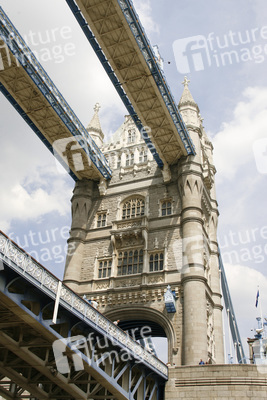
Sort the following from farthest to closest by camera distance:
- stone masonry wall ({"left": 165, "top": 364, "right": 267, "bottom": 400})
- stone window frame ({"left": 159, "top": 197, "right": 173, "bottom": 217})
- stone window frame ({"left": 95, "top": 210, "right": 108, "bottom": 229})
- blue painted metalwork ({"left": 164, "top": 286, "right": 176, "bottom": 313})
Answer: stone window frame ({"left": 95, "top": 210, "right": 108, "bottom": 229}) < stone window frame ({"left": 159, "top": 197, "right": 173, "bottom": 217}) < blue painted metalwork ({"left": 164, "top": 286, "right": 176, "bottom": 313}) < stone masonry wall ({"left": 165, "top": 364, "right": 267, "bottom": 400})

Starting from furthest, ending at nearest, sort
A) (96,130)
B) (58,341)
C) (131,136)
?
1. (96,130)
2. (131,136)
3. (58,341)

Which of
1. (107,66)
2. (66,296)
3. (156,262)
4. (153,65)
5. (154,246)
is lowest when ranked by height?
(66,296)

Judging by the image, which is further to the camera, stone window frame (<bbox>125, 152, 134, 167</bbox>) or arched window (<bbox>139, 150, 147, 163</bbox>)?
stone window frame (<bbox>125, 152, 134, 167</bbox>)

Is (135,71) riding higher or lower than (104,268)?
higher

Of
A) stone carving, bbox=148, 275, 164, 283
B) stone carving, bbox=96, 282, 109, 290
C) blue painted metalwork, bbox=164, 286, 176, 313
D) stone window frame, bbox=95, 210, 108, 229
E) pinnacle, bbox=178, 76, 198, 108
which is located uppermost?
pinnacle, bbox=178, 76, 198, 108

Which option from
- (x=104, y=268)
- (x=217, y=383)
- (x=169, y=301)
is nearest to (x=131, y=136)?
(x=104, y=268)

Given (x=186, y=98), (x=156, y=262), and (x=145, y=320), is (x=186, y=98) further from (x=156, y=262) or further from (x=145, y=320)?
(x=145, y=320)

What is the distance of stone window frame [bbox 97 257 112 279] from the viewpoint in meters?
37.6

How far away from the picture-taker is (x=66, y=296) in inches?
811

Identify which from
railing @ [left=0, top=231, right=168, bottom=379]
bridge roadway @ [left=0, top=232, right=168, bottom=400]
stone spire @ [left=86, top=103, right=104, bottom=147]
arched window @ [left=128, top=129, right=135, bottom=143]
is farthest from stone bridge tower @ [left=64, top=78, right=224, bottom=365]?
railing @ [left=0, top=231, right=168, bottom=379]

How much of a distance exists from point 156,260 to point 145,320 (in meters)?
5.04

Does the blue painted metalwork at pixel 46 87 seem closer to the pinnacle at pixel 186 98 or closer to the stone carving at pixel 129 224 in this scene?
the stone carving at pixel 129 224

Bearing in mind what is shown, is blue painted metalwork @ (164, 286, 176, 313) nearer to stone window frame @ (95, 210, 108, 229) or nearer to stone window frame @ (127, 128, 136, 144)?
stone window frame @ (95, 210, 108, 229)

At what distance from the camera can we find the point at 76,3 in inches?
1203
